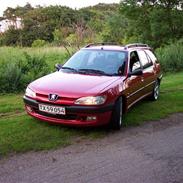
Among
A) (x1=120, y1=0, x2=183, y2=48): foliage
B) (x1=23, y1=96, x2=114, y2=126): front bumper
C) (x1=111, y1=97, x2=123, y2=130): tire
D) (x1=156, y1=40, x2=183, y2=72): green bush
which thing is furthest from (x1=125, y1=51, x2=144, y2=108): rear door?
(x1=120, y1=0, x2=183, y2=48): foliage

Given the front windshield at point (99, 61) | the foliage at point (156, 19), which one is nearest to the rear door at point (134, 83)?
the front windshield at point (99, 61)

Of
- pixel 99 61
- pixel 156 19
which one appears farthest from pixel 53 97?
pixel 156 19

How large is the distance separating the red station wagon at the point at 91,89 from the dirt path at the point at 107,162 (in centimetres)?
52

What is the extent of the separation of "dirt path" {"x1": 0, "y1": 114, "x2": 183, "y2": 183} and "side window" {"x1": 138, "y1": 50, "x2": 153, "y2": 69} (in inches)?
109

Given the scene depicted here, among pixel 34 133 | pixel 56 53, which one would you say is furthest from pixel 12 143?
pixel 56 53

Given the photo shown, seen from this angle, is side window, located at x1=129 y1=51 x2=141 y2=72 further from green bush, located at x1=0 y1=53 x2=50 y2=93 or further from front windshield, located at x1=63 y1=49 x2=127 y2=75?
green bush, located at x1=0 y1=53 x2=50 y2=93

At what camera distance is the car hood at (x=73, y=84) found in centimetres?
689

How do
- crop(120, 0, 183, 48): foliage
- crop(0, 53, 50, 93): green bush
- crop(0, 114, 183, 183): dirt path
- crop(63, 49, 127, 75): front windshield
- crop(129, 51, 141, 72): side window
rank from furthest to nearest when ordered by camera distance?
crop(120, 0, 183, 48): foliage, crop(0, 53, 50, 93): green bush, crop(129, 51, 141, 72): side window, crop(63, 49, 127, 75): front windshield, crop(0, 114, 183, 183): dirt path

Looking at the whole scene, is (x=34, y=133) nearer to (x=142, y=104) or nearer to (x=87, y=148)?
(x=87, y=148)

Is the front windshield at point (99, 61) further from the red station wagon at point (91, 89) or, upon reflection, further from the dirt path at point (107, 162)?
the dirt path at point (107, 162)

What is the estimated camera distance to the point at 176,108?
9.41m

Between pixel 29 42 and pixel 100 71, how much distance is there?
34550 mm

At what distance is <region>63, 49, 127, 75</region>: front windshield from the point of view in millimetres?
8164

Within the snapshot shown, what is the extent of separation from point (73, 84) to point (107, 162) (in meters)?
2.04
